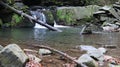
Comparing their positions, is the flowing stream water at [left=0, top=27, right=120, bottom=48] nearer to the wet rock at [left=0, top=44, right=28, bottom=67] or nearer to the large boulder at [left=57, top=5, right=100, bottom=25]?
the wet rock at [left=0, top=44, right=28, bottom=67]

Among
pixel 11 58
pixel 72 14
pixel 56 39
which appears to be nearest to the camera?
pixel 11 58

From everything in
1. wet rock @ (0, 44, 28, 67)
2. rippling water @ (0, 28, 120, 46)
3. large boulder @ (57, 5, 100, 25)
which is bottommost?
large boulder @ (57, 5, 100, 25)

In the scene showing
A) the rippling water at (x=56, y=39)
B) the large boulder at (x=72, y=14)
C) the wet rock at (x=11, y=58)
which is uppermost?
the wet rock at (x=11, y=58)

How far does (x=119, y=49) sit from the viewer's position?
36.9 feet

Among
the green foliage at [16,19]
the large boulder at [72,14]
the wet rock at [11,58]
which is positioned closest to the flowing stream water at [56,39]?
the green foliage at [16,19]

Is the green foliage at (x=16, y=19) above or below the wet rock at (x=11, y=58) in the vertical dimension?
below

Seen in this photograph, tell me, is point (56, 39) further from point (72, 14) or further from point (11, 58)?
point (72, 14)

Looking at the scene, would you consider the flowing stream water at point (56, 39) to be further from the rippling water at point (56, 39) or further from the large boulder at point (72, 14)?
the large boulder at point (72, 14)

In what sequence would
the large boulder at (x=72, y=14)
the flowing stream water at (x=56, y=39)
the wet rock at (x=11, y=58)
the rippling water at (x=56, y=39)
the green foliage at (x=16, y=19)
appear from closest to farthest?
the wet rock at (x=11, y=58)
the flowing stream water at (x=56, y=39)
the rippling water at (x=56, y=39)
the green foliage at (x=16, y=19)
the large boulder at (x=72, y=14)

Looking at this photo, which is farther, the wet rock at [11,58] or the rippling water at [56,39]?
the rippling water at [56,39]

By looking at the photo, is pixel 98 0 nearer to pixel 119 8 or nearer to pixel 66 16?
pixel 119 8

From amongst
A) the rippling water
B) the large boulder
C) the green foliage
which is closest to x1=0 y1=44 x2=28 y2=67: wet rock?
the rippling water

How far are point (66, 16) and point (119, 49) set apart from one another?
1165 cm

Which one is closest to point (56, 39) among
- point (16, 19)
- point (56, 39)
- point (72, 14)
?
point (56, 39)
